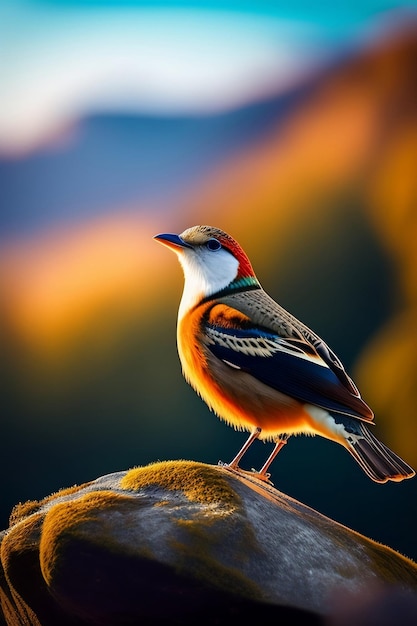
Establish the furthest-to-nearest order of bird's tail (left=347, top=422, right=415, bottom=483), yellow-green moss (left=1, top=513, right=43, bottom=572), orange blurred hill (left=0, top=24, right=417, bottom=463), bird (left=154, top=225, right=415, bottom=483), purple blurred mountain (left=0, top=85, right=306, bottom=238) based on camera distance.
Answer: purple blurred mountain (left=0, top=85, right=306, bottom=238)
orange blurred hill (left=0, top=24, right=417, bottom=463)
bird (left=154, top=225, right=415, bottom=483)
bird's tail (left=347, top=422, right=415, bottom=483)
yellow-green moss (left=1, top=513, right=43, bottom=572)

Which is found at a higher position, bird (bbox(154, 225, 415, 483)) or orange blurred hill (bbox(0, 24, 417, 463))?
orange blurred hill (bbox(0, 24, 417, 463))

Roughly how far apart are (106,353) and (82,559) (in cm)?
200

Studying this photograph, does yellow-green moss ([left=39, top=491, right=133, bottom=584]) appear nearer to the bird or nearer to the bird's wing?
the bird

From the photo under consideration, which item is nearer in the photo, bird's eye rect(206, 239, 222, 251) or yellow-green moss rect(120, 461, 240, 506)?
yellow-green moss rect(120, 461, 240, 506)

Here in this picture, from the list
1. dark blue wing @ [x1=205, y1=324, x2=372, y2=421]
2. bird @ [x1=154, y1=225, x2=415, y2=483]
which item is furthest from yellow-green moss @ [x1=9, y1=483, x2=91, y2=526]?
dark blue wing @ [x1=205, y1=324, x2=372, y2=421]

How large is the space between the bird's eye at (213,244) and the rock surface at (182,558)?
96 centimetres

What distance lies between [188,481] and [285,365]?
62cm

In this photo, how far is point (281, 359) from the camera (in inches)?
131

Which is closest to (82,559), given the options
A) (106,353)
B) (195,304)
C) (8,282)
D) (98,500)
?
(98,500)

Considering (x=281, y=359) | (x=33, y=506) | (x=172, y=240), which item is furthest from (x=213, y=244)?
(x=33, y=506)

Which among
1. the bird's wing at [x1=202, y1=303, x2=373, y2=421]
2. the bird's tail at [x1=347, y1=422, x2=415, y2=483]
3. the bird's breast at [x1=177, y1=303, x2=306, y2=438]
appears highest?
the bird's wing at [x1=202, y1=303, x2=373, y2=421]

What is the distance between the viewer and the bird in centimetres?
Result: 324

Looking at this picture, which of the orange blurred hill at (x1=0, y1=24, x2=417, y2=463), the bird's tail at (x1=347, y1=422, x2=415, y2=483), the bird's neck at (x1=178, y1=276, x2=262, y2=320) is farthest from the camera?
the orange blurred hill at (x1=0, y1=24, x2=417, y2=463)

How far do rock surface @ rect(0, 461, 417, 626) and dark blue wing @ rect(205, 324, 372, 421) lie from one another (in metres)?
0.41
